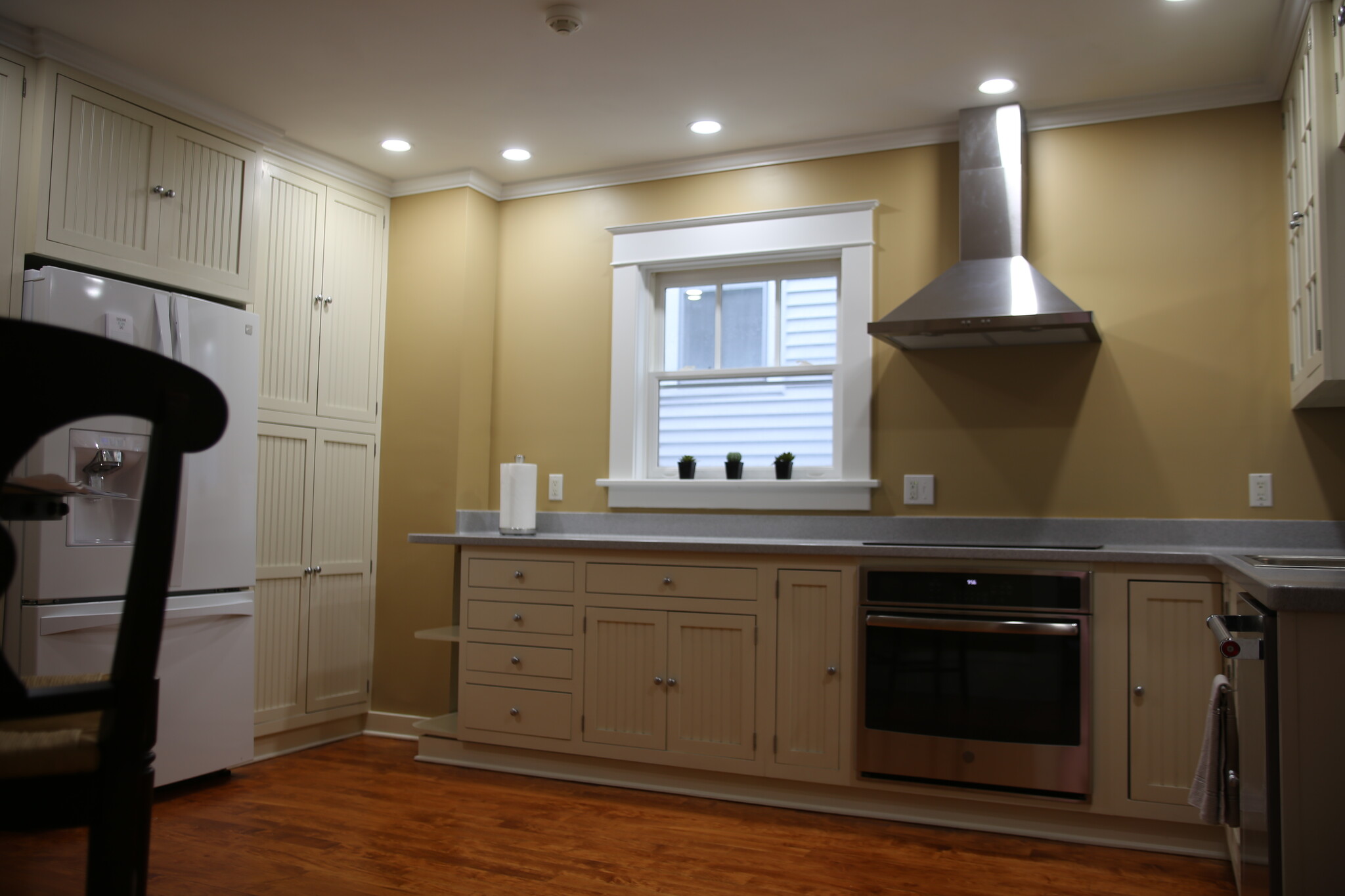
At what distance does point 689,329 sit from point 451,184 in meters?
1.25

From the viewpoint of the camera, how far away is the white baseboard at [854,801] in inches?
108

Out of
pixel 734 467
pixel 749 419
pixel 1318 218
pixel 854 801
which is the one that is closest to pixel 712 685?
pixel 854 801

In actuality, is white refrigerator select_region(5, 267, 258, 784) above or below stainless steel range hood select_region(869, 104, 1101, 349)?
below

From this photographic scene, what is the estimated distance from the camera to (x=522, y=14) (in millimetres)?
2869

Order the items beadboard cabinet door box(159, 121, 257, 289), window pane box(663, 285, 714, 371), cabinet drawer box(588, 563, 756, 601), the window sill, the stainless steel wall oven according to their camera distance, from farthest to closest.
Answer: window pane box(663, 285, 714, 371)
the window sill
beadboard cabinet door box(159, 121, 257, 289)
cabinet drawer box(588, 563, 756, 601)
the stainless steel wall oven

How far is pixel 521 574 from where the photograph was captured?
11.6ft

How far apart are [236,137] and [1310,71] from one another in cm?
358

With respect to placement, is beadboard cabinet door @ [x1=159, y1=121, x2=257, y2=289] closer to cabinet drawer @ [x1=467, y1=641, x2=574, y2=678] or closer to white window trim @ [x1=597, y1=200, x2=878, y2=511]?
white window trim @ [x1=597, y1=200, x2=878, y2=511]

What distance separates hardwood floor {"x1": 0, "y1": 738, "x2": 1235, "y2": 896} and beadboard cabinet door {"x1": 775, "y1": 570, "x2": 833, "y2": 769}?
22cm

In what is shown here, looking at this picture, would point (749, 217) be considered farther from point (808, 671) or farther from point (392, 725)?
point (392, 725)

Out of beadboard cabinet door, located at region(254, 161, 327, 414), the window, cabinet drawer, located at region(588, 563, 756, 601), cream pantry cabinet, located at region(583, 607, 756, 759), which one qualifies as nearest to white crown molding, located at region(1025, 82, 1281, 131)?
the window

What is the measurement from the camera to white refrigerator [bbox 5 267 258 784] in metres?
2.83

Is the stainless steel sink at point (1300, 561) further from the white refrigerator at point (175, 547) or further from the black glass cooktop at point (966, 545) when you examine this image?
the white refrigerator at point (175, 547)

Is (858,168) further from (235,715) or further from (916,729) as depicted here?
(235,715)
